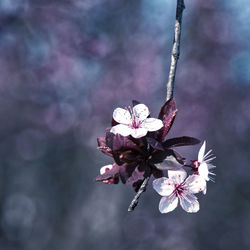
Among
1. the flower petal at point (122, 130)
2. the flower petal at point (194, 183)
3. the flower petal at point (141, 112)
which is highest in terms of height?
the flower petal at point (141, 112)

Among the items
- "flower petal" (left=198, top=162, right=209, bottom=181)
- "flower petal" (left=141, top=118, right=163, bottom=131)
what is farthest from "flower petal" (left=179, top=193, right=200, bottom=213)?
"flower petal" (left=141, top=118, right=163, bottom=131)

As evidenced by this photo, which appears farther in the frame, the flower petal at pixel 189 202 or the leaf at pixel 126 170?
the flower petal at pixel 189 202

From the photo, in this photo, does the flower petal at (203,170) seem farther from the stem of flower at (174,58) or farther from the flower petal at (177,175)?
the stem of flower at (174,58)

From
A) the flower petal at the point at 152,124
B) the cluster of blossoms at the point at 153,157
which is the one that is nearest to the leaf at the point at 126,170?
the cluster of blossoms at the point at 153,157

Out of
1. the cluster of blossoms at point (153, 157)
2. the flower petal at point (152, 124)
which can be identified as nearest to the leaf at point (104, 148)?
the cluster of blossoms at point (153, 157)

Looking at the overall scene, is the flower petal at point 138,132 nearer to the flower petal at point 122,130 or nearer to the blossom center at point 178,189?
the flower petal at point 122,130

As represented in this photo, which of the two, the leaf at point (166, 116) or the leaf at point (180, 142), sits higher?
the leaf at point (166, 116)

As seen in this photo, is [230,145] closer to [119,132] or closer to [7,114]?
[7,114]
